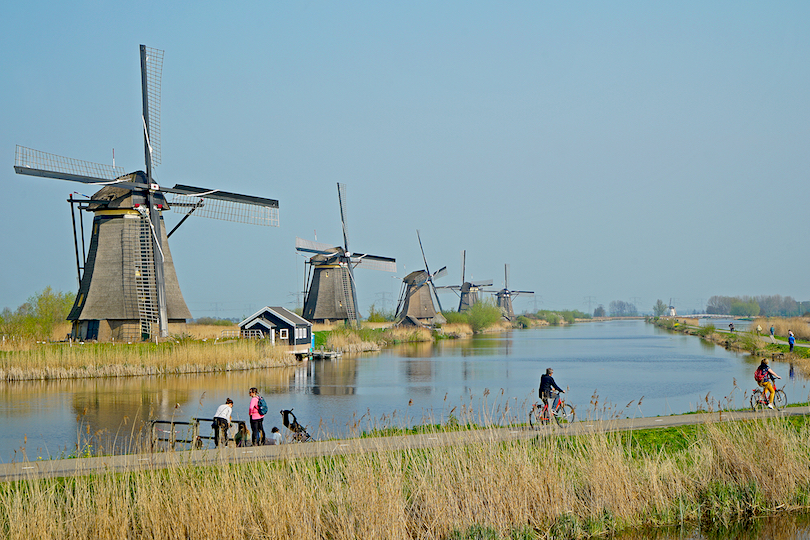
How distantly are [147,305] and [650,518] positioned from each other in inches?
887

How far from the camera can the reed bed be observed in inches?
889

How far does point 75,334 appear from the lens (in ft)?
88.2

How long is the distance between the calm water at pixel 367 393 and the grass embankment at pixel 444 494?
4.51 feet

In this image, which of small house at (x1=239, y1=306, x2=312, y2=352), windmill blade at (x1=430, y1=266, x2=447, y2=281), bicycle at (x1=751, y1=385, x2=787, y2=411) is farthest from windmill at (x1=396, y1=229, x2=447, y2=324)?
bicycle at (x1=751, y1=385, x2=787, y2=411)

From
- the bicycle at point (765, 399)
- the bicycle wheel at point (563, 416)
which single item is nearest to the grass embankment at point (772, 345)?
the bicycle at point (765, 399)

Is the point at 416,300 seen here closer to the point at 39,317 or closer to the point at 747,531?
the point at 39,317

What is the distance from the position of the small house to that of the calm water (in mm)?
2027

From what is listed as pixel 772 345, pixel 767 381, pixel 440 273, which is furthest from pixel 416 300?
pixel 767 381

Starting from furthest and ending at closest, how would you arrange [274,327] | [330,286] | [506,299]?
[506,299], [330,286], [274,327]

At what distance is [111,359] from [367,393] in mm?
9358

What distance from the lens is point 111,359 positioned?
2359 cm

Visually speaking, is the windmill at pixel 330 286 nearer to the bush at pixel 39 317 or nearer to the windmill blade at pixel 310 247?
the windmill blade at pixel 310 247

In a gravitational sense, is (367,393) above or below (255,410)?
below

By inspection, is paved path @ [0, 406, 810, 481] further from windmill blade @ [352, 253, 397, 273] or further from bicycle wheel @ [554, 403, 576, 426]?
windmill blade @ [352, 253, 397, 273]
